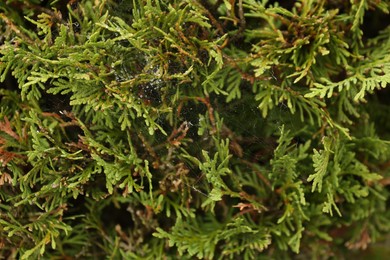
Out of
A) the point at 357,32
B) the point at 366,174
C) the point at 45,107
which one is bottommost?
the point at 366,174

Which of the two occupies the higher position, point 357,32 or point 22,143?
point 357,32

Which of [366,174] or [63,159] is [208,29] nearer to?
[63,159]

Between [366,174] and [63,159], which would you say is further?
[366,174]

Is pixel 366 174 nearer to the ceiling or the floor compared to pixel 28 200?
nearer to the floor

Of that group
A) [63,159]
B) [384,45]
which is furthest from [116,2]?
[384,45]

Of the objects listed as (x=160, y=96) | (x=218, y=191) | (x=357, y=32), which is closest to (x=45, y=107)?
(x=160, y=96)

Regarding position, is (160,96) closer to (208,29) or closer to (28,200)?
(208,29)
